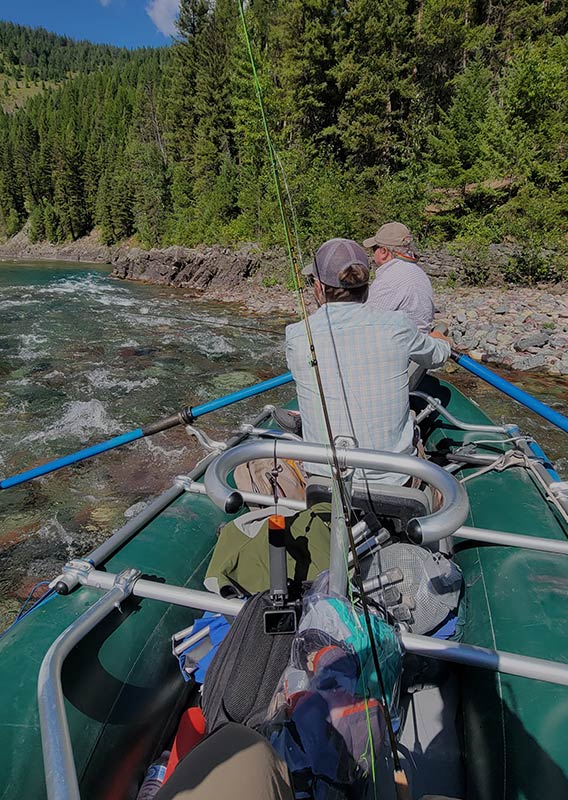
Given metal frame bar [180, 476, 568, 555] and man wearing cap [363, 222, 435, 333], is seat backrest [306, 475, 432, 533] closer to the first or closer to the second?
metal frame bar [180, 476, 568, 555]

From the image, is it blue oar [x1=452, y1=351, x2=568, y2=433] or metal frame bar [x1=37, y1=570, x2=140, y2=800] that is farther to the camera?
blue oar [x1=452, y1=351, x2=568, y2=433]

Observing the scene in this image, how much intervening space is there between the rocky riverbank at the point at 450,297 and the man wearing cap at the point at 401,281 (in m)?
1.68

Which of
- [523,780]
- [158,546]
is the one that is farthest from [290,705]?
[158,546]

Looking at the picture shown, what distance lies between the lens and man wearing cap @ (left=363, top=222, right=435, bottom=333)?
3725 mm

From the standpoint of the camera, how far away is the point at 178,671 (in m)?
1.94

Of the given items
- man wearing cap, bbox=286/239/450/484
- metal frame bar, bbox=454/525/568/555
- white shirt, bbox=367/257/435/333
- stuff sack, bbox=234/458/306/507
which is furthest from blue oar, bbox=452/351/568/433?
stuff sack, bbox=234/458/306/507

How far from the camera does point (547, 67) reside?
1556 centimetres

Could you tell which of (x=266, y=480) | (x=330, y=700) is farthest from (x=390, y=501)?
(x=266, y=480)

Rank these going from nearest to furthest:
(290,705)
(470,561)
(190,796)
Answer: (190,796)
(290,705)
(470,561)

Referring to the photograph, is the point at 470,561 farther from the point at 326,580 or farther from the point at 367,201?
the point at 367,201

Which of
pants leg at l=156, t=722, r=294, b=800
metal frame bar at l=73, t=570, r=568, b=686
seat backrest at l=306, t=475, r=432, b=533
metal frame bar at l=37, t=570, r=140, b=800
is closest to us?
pants leg at l=156, t=722, r=294, b=800

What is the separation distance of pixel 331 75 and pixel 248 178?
708cm

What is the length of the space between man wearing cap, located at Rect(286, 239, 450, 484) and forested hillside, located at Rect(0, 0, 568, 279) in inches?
604

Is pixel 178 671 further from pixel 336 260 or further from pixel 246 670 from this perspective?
pixel 336 260
